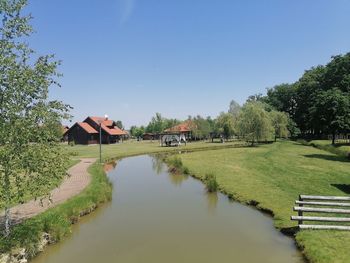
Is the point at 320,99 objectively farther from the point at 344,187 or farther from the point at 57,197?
the point at 57,197

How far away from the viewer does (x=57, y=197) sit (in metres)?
19.8

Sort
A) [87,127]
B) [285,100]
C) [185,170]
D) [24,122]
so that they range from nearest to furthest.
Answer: [24,122] → [185,170] → [87,127] → [285,100]

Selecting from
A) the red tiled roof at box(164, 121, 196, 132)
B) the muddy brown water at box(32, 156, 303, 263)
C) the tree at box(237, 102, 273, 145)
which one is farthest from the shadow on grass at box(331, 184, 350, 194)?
the red tiled roof at box(164, 121, 196, 132)

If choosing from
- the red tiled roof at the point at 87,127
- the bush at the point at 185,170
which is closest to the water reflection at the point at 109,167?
the bush at the point at 185,170

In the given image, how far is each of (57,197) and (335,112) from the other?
3877 centimetres

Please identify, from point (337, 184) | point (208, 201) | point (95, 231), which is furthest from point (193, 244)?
point (337, 184)

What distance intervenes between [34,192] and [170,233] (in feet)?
19.9

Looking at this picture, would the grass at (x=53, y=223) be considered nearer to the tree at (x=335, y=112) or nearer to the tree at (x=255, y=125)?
the tree at (x=335, y=112)

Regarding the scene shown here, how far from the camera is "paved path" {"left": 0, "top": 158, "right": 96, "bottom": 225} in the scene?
15.8 metres

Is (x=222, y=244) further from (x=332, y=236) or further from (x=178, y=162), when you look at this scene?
(x=178, y=162)

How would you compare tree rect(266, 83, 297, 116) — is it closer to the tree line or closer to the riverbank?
the tree line

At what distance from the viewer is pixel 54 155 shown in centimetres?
1332

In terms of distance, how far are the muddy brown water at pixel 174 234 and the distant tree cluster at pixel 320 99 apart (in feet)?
99.1

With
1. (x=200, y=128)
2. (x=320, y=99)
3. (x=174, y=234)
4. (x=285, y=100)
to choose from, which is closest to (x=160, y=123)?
(x=200, y=128)
